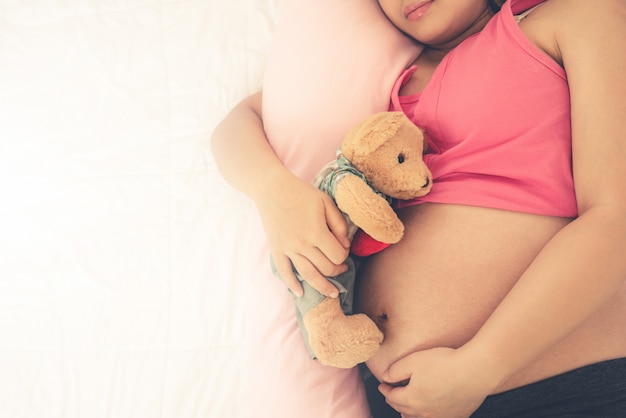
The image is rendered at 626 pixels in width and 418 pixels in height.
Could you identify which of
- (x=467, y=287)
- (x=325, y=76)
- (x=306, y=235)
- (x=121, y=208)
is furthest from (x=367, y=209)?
(x=121, y=208)

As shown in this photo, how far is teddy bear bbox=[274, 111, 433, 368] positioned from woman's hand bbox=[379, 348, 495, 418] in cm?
7

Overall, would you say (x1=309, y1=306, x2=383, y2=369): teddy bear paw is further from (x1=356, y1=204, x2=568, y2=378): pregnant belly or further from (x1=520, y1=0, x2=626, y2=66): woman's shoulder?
(x1=520, y1=0, x2=626, y2=66): woman's shoulder

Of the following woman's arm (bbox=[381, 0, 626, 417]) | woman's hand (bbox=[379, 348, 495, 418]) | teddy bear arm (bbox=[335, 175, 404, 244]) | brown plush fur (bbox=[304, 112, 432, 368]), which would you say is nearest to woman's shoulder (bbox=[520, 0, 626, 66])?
woman's arm (bbox=[381, 0, 626, 417])

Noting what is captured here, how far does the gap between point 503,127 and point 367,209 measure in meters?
0.28

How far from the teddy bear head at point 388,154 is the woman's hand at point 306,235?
8cm

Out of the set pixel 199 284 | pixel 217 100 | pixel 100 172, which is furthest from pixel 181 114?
pixel 199 284

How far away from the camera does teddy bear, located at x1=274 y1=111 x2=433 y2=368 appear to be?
0.66m

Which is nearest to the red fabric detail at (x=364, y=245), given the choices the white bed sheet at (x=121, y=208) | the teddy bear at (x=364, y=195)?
the teddy bear at (x=364, y=195)

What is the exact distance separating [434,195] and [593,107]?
0.84 feet

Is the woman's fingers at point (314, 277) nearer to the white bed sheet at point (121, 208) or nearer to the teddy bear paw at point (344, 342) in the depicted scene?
the teddy bear paw at point (344, 342)

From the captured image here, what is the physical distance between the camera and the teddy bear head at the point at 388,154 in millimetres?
663

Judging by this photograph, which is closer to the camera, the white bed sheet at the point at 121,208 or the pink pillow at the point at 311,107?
the pink pillow at the point at 311,107

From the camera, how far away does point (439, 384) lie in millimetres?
697

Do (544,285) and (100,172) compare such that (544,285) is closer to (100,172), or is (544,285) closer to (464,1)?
(464,1)
